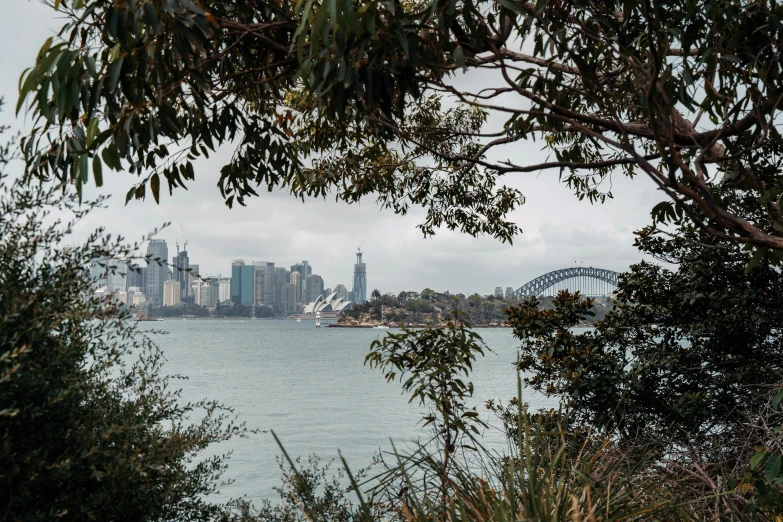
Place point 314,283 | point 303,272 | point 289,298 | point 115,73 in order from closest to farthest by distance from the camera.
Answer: point 115,73
point 314,283
point 303,272
point 289,298

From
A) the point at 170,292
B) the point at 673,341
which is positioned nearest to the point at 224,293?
the point at 170,292

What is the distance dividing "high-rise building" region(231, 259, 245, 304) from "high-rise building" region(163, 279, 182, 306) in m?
7.46

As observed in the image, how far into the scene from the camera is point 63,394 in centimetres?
191

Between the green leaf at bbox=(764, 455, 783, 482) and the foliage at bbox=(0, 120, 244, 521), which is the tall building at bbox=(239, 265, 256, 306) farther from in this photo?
the green leaf at bbox=(764, 455, 783, 482)

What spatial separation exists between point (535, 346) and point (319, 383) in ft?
72.6

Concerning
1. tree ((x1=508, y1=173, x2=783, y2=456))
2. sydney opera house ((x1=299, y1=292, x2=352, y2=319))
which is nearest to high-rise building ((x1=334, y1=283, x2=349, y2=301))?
sydney opera house ((x1=299, y1=292, x2=352, y2=319))

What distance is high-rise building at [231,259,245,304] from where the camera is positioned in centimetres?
7320

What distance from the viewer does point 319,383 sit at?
27188 mm

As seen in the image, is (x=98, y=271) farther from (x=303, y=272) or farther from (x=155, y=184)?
(x=303, y=272)

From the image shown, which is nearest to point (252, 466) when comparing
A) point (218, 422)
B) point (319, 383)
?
point (218, 422)

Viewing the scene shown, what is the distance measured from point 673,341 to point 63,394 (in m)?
4.98

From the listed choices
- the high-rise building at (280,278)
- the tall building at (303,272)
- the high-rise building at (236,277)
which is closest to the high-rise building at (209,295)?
the high-rise building at (236,277)

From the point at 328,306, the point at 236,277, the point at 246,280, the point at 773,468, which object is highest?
the point at 236,277

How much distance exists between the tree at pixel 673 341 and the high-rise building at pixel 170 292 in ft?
178
